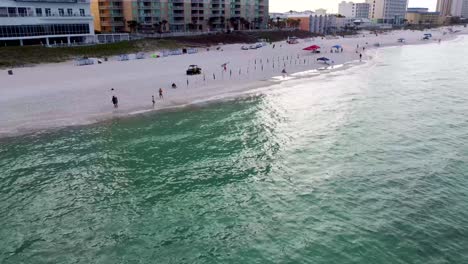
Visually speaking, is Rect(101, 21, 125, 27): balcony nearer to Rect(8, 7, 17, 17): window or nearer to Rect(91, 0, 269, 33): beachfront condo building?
Rect(91, 0, 269, 33): beachfront condo building

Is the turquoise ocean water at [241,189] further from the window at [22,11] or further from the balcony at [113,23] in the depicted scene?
the balcony at [113,23]

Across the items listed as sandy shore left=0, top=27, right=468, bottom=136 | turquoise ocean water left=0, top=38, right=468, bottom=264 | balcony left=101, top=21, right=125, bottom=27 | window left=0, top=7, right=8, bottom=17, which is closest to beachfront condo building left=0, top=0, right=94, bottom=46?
window left=0, top=7, right=8, bottom=17

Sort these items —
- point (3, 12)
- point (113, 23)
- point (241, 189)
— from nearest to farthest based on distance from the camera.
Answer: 1. point (241, 189)
2. point (3, 12)
3. point (113, 23)

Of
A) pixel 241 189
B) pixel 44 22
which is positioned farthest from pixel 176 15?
pixel 241 189

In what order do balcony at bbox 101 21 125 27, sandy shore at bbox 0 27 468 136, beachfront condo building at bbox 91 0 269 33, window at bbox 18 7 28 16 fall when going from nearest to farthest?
1. sandy shore at bbox 0 27 468 136
2. window at bbox 18 7 28 16
3. beachfront condo building at bbox 91 0 269 33
4. balcony at bbox 101 21 125 27

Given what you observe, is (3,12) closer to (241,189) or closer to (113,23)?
(113,23)

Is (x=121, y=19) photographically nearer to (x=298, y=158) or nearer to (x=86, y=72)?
(x=86, y=72)
